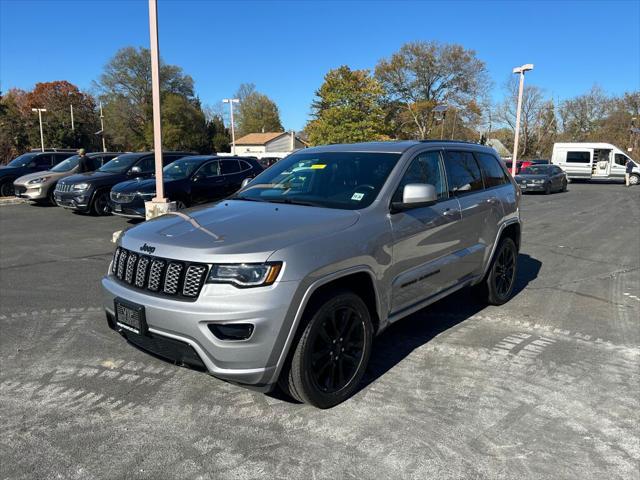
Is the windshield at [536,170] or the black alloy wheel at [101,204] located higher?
the windshield at [536,170]

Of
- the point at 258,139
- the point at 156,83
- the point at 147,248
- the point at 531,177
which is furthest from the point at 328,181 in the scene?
the point at 258,139

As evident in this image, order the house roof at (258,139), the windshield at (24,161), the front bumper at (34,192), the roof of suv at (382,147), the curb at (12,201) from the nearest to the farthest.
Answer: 1. the roof of suv at (382,147)
2. the front bumper at (34,192)
3. the curb at (12,201)
4. the windshield at (24,161)
5. the house roof at (258,139)

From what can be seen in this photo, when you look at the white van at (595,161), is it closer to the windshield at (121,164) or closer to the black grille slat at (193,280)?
the windshield at (121,164)

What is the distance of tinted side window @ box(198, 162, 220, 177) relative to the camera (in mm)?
11884

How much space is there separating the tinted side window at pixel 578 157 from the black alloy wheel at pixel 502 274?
28.6 meters

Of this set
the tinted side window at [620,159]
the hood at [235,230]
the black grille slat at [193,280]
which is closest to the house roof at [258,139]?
the tinted side window at [620,159]

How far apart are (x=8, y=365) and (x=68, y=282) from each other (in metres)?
2.59

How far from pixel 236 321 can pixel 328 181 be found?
1717mm

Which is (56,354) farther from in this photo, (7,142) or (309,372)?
(7,142)

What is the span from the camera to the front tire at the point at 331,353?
301 cm

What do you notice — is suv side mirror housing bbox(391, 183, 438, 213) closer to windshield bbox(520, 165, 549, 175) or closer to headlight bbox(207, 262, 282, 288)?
headlight bbox(207, 262, 282, 288)

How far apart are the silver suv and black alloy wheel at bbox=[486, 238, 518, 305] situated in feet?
2.70

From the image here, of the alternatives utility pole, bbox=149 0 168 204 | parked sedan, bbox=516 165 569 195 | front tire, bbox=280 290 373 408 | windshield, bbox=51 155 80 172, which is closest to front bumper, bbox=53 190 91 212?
windshield, bbox=51 155 80 172

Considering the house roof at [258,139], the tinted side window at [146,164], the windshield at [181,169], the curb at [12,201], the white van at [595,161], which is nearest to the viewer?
the windshield at [181,169]
